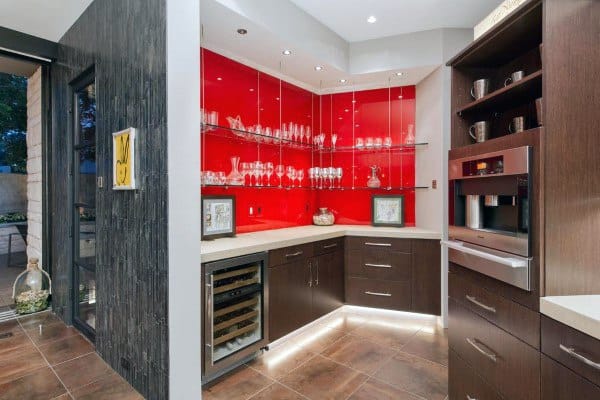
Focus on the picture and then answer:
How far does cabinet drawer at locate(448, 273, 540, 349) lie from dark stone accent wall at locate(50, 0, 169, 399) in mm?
1702

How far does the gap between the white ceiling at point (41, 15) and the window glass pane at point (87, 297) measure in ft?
7.34

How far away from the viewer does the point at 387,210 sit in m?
4.14

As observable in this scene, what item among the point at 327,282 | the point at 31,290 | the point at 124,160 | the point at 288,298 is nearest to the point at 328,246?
the point at 327,282

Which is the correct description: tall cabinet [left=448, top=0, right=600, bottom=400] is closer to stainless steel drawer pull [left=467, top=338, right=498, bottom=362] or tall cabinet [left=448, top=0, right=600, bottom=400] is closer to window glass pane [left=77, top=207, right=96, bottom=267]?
stainless steel drawer pull [left=467, top=338, right=498, bottom=362]

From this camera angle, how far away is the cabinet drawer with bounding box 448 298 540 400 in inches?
55.2

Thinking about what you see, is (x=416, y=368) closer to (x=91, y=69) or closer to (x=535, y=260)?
(x=535, y=260)

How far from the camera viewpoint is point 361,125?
4.37 m

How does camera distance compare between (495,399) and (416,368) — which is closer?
(495,399)

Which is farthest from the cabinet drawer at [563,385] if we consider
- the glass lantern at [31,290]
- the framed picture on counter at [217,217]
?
the glass lantern at [31,290]

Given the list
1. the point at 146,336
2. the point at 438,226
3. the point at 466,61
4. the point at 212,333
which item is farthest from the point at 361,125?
the point at 146,336

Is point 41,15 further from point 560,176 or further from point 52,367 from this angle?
point 560,176

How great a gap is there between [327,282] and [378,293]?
633 millimetres

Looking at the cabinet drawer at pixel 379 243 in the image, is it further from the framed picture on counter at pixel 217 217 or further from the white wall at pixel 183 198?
the white wall at pixel 183 198

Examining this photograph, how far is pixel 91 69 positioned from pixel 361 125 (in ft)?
9.84
